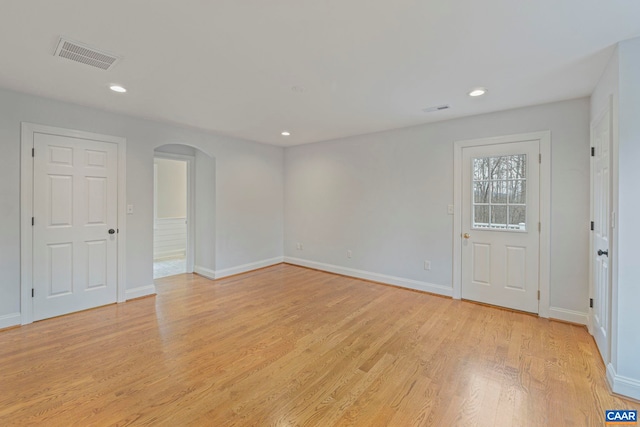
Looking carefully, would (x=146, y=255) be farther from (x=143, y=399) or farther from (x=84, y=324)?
(x=143, y=399)

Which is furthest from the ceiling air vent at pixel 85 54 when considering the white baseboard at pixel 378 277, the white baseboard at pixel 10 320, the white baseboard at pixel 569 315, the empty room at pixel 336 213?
the white baseboard at pixel 569 315

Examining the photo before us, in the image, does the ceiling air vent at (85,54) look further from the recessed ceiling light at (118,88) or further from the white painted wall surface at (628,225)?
the white painted wall surface at (628,225)

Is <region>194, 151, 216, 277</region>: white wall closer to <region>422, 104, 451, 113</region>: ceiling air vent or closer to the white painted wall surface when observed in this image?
<region>422, 104, 451, 113</region>: ceiling air vent

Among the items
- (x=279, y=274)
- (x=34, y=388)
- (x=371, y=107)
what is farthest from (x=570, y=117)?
(x=34, y=388)

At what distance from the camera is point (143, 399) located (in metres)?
1.97

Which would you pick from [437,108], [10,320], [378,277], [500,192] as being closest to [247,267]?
[378,277]

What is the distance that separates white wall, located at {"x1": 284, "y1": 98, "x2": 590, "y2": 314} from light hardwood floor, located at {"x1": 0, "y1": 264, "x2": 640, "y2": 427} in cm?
78

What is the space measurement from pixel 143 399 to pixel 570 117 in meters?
4.82

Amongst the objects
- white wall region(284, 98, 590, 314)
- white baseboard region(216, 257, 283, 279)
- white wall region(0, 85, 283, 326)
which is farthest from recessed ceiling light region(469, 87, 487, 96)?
white baseboard region(216, 257, 283, 279)

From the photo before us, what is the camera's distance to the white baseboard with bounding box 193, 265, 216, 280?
16.4ft

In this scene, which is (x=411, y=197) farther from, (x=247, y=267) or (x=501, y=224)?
(x=247, y=267)

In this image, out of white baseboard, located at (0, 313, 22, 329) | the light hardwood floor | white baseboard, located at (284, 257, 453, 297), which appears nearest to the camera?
the light hardwood floor

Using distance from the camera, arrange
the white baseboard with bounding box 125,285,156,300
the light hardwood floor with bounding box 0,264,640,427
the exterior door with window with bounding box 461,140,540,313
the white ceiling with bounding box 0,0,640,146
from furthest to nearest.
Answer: the white baseboard with bounding box 125,285,156,300 → the exterior door with window with bounding box 461,140,540,313 → the light hardwood floor with bounding box 0,264,640,427 → the white ceiling with bounding box 0,0,640,146

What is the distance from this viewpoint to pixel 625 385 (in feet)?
6.61
